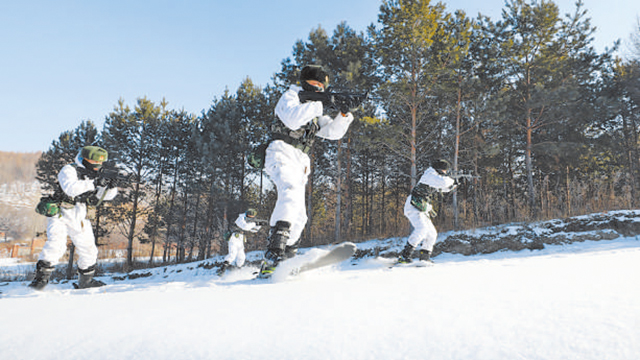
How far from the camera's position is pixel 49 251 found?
3.62 meters

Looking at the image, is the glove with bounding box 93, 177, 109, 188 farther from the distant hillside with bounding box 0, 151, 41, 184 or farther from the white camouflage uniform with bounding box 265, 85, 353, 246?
the distant hillside with bounding box 0, 151, 41, 184

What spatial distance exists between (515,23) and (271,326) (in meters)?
18.6

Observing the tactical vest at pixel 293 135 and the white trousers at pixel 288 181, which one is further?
the tactical vest at pixel 293 135

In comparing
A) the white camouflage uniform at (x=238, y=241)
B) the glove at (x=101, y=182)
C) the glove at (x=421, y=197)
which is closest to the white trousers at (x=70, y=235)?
the glove at (x=101, y=182)

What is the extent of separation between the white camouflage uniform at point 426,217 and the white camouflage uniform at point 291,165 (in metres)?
2.67

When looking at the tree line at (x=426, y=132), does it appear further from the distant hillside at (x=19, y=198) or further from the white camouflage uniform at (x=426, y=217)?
the distant hillside at (x=19, y=198)

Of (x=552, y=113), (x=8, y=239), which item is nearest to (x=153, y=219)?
(x=552, y=113)

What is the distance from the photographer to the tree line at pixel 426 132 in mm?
12367

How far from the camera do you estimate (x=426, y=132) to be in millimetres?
14953

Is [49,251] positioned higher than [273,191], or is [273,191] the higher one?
[273,191]

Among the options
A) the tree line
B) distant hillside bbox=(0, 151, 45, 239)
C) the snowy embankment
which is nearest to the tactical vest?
the snowy embankment

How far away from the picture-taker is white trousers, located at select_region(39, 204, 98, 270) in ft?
12.0

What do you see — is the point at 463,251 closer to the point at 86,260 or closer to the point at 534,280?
the point at 534,280

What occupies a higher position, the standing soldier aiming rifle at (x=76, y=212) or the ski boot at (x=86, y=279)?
the standing soldier aiming rifle at (x=76, y=212)
